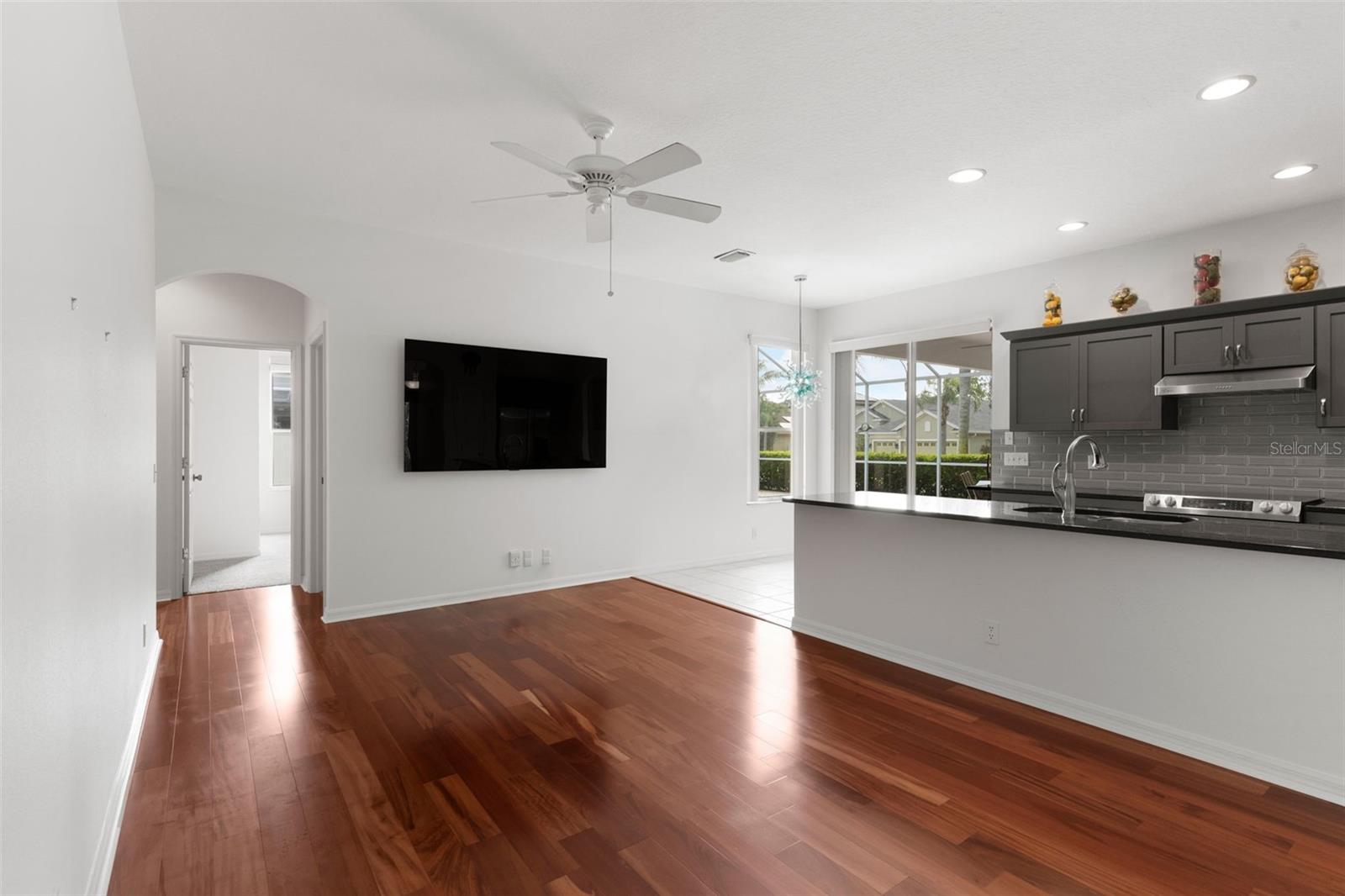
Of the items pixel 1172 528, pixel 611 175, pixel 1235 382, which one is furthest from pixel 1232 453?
pixel 611 175

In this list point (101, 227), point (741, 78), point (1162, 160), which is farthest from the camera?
point (1162, 160)

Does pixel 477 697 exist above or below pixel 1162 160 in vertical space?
below

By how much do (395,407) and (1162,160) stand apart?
502 cm

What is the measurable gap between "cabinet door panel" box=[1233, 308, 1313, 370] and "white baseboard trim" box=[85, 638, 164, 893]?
19.5 ft

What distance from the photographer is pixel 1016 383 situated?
552cm

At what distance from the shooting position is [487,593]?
17.6ft

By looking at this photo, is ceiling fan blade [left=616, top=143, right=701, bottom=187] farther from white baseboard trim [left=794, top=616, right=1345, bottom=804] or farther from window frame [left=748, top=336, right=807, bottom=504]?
window frame [left=748, top=336, right=807, bottom=504]

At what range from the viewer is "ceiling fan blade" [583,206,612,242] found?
3.46 m

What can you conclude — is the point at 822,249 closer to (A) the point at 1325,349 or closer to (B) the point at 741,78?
(B) the point at 741,78

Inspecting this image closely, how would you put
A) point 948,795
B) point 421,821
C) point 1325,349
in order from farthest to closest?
1. point 1325,349
2. point 948,795
3. point 421,821

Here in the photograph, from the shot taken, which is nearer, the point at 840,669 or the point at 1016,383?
the point at 840,669

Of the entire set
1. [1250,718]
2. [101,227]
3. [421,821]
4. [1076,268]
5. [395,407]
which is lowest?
[421,821]

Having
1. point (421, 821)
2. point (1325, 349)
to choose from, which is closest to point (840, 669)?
point (421, 821)

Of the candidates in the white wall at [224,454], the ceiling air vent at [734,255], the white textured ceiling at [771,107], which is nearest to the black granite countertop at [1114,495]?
the white textured ceiling at [771,107]
